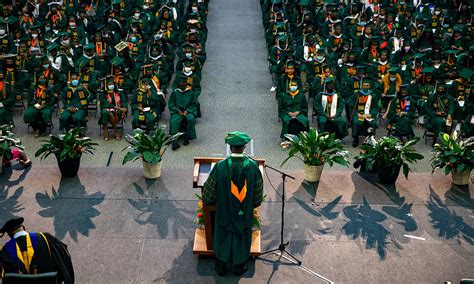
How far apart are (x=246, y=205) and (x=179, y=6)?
14224 millimetres

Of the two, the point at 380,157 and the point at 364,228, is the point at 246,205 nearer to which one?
the point at 364,228

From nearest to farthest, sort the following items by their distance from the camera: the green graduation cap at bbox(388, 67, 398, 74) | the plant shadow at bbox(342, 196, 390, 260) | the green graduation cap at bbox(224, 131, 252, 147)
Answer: the green graduation cap at bbox(224, 131, 252, 147) < the plant shadow at bbox(342, 196, 390, 260) < the green graduation cap at bbox(388, 67, 398, 74)

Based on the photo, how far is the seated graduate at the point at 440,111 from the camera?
44.1 ft

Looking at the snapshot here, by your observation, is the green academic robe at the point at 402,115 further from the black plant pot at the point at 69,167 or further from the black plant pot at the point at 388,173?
the black plant pot at the point at 69,167

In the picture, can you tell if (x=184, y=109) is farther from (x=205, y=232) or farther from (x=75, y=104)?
(x=205, y=232)

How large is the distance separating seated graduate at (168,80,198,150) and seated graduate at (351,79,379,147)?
3382 mm

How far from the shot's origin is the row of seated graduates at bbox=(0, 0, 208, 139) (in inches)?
540

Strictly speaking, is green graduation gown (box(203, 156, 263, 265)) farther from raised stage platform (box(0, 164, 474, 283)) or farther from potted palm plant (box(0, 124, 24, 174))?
potted palm plant (box(0, 124, 24, 174))

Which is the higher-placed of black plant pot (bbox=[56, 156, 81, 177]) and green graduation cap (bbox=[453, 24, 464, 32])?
green graduation cap (bbox=[453, 24, 464, 32])

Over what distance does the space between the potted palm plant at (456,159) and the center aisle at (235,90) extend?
10.3 ft

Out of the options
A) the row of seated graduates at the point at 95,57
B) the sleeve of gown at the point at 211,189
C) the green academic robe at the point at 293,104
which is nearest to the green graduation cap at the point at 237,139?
the sleeve of gown at the point at 211,189

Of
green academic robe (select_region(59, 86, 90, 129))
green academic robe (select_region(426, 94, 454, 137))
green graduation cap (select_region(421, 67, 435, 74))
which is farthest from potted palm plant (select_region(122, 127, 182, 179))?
green graduation cap (select_region(421, 67, 435, 74))

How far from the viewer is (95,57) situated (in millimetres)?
15867

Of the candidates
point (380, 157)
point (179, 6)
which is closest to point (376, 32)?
point (179, 6)
